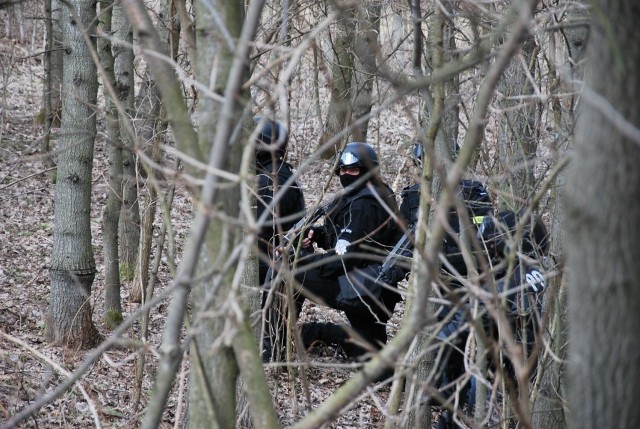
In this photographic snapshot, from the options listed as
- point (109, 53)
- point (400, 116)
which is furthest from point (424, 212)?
A: point (400, 116)

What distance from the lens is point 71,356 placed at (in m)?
6.19

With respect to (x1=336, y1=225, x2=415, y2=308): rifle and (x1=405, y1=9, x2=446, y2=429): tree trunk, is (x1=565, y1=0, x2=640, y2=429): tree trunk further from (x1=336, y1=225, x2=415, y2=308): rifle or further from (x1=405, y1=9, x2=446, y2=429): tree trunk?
(x1=336, y1=225, x2=415, y2=308): rifle

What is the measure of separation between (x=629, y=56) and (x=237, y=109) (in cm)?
105

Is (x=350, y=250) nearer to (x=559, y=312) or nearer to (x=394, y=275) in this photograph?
(x=394, y=275)

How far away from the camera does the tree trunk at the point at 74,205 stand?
240 inches

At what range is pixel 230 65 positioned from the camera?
221 cm

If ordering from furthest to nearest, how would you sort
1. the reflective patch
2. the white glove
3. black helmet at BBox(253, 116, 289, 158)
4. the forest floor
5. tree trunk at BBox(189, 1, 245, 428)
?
the white glove → the reflective patch → the forest floor → tree trunk at BBox(189, 1, 245, 428) → black helmet at BBox(253, 116, 289, 158)

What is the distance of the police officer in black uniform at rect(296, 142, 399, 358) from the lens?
667cm

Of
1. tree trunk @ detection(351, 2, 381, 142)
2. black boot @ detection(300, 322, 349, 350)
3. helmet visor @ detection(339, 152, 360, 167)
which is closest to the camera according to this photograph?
tree trunk @ detection(351, 2, 381, 142)

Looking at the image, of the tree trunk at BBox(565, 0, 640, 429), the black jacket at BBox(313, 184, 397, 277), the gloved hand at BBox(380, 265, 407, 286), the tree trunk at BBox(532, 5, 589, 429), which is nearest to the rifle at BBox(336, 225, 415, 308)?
the gloved hand at BBox(380, 265, 407, 286)

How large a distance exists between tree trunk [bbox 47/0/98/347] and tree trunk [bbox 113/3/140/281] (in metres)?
1.11

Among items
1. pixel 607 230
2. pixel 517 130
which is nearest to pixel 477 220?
pixel 517 130

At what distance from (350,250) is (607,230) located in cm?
518

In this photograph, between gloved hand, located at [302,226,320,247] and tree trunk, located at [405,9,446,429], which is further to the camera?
gloved hand, located at [302,226,320,247]
